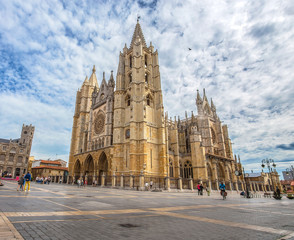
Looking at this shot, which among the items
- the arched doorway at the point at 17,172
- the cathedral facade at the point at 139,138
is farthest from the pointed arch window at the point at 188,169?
the arched doorway at the point at 17,172

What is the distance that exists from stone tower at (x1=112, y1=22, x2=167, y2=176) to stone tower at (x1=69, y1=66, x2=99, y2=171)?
45.7 ft

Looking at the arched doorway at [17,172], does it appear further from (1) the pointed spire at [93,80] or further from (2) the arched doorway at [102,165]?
(2) the arched doorway at [102,165]

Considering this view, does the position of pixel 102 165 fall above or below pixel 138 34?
below

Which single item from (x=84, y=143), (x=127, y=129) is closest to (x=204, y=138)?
(x=127, y=129)

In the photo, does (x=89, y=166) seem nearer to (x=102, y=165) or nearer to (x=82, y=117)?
(x=102, y=165)

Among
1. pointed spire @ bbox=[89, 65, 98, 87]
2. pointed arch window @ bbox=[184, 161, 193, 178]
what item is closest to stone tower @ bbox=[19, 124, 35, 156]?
pointed spire @ bbox=[89, 65, 98, 87]

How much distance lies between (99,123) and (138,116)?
12.0 m

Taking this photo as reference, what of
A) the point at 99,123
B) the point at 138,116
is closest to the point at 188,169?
the point at 138,116

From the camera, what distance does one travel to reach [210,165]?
120 feet

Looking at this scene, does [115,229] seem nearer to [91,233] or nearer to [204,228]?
[91,233]

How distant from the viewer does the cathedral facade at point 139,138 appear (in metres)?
29.1

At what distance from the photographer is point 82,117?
44.9m

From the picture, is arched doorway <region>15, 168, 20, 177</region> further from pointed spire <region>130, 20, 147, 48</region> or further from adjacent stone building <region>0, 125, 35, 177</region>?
pointed spire <region>130, 20, 147, 48</region>

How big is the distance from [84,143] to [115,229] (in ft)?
132
